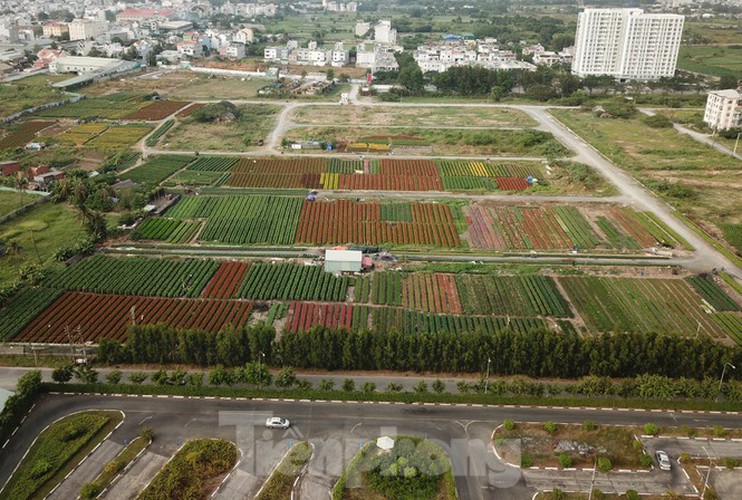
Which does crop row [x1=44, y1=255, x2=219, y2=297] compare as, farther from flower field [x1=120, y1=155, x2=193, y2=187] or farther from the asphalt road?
flower field [x1=120, y1=155, x2=193, y2=187]

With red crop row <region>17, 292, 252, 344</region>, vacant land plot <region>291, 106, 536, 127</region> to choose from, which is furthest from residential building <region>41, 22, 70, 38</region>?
red crop row <region>17, 292, 252, 344</region>

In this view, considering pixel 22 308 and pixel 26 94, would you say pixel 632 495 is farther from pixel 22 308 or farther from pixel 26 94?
pixel 26 94

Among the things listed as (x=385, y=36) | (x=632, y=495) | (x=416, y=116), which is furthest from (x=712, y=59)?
(x=632, y=495)

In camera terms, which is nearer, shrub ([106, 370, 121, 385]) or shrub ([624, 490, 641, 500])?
shrub ([624, 490, 641, 500])

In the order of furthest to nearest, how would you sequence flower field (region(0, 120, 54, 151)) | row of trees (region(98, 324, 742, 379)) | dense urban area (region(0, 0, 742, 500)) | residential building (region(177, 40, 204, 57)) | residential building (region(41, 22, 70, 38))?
1. residential building (region(41, 22, 70, 38))
2. residential building (region(177, 40, 204, 57))
3. flower field (region(0, 120, 54, 151))
4. row of trees (region(98, 324, 742, 379))
5. dense urban area (region(0, 0, 742, 500))

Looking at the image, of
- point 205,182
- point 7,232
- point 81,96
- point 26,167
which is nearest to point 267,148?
point 205,182

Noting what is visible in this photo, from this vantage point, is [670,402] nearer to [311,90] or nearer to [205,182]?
[205,182]

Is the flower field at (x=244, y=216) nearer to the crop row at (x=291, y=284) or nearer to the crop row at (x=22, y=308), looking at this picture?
the crop row at (x=291, y=284)
